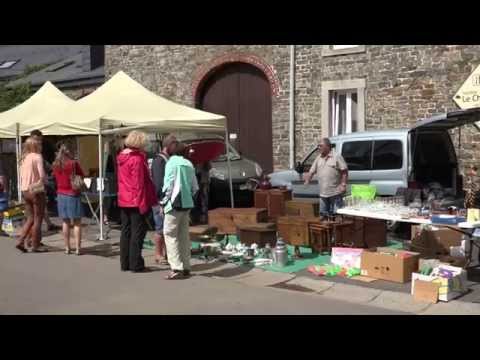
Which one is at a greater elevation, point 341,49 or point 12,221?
point 341,49

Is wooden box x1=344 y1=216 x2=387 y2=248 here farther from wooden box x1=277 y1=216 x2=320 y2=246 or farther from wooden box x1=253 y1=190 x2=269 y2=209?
wooden box x1=253 y1=190 x2=269 y2=209

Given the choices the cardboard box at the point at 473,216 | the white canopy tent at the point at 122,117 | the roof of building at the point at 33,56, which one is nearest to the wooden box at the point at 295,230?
the cardboard box at the point at 473,216

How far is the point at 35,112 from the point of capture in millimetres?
13852

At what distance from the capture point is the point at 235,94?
17734mm

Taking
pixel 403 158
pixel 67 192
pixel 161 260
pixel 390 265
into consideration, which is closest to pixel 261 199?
pixel 403 158

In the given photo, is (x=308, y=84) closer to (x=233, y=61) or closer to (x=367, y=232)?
(x=233, y=61)

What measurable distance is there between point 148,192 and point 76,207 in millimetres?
1716

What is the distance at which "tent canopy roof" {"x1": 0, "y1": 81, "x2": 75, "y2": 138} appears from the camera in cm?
1259

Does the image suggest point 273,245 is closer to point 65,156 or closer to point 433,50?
point 65,156

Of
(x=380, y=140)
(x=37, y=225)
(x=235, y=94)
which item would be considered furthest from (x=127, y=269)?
(x=235, y=94)

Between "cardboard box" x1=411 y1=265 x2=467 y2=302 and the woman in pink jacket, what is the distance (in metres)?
3.46

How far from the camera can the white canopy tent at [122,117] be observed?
10547mm

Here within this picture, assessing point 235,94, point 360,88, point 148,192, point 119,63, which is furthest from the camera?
point 119,63

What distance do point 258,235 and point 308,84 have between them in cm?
754
